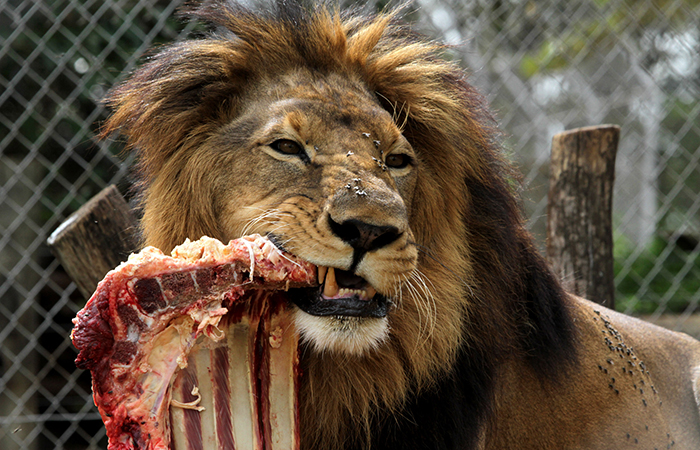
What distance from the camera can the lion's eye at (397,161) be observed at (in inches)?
81.0

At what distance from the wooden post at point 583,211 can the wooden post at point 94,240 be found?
200 centimetres

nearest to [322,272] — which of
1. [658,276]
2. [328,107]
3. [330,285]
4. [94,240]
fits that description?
[330,285]

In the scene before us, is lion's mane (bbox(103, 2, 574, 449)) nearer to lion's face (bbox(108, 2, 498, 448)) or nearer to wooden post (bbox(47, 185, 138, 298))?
lion's face (bbox(108, 2, 498, 448))

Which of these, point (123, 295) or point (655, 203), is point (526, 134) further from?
point (123, 295)

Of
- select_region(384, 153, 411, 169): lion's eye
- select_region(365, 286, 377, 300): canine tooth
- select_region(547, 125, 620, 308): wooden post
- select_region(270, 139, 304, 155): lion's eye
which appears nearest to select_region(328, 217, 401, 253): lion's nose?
select_region(365, 286, 377, 300): canine tooth

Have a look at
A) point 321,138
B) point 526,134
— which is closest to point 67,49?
point 321,138

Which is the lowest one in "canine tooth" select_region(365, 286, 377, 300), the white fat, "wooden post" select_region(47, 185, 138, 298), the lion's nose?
"wooden post" select_region(47, 185, 138, 298)

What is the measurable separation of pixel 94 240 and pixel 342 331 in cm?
163

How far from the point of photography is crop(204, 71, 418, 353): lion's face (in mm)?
A: 1658

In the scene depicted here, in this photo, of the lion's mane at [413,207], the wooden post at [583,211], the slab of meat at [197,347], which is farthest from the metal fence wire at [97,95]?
the slab of meat at [197,347]

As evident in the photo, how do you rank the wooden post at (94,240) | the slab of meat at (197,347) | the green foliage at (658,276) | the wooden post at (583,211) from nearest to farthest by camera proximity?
the slab of meat at (197,347), the wooden post at (94,240), the wooden post at (583,211), the green foliage at (658,276)

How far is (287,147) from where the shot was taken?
1926 mm

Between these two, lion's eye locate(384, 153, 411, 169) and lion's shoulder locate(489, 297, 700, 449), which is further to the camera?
lion's shoulder locate(489, 297, 700, 449)

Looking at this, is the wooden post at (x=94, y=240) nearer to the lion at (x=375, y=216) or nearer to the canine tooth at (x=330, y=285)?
the lion at (x=375, y=216)
